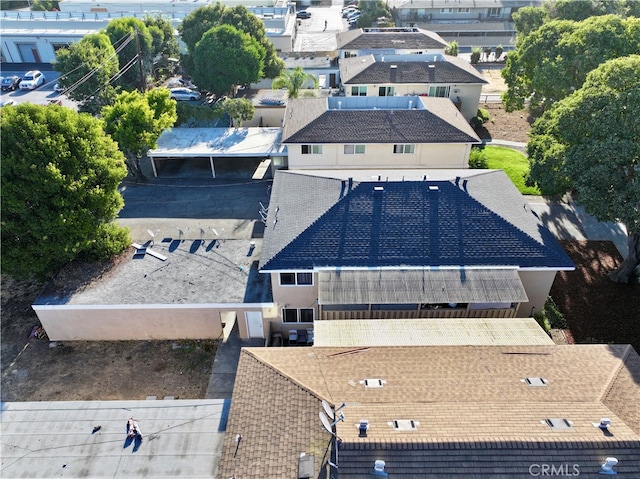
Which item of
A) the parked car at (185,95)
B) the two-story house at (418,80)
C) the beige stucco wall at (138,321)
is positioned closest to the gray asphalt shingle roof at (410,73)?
the two-story house at (418,80)

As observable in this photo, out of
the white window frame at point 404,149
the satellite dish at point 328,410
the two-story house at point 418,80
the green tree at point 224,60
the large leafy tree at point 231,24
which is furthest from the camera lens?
the large leafy tree at point 231,24

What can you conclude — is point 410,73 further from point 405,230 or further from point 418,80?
point 405,230

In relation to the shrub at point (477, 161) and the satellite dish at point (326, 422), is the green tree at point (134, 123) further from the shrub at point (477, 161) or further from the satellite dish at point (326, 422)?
the satellite dish at point (326, 422)

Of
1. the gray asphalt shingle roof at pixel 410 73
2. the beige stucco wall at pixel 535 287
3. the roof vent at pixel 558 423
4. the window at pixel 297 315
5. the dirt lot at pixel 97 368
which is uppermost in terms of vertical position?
the gray asphalt shingle roof at pixel 410 73

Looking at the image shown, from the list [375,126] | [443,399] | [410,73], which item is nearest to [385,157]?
[375,126]

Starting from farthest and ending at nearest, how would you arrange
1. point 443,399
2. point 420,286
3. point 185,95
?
point 185,95 → point 420,286 → point 443,399

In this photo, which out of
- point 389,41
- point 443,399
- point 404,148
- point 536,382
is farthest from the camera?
point 389,41
